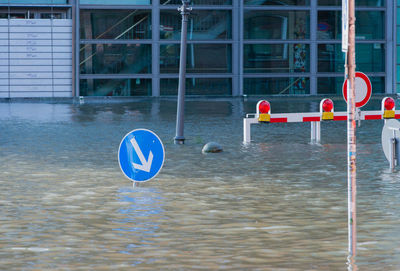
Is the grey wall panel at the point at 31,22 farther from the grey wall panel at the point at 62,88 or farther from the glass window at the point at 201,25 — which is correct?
the glass window at the point at 201,25

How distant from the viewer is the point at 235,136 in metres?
22.5

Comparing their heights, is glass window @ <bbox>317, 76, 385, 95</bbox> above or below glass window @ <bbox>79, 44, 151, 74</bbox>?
below

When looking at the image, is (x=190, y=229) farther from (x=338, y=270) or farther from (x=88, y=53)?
(x=88, y=53)

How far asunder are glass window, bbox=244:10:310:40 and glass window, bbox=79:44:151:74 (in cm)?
639

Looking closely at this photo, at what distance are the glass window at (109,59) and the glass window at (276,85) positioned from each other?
626 centimetres

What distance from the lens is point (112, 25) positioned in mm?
47281

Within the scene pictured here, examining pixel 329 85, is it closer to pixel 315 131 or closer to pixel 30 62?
pixel 30 62

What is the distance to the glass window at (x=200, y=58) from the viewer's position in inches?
1881

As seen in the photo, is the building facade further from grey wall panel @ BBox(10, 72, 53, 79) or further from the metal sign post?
the metal sign post

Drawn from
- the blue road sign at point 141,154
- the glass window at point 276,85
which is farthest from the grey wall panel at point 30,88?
the blue road sign at point 141,154

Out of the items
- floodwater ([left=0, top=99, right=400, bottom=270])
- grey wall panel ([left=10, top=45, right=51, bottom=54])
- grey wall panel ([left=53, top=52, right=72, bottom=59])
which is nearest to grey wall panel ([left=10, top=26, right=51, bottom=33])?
grey wall panel ([left=10, top=45, right=51, bottom=54])

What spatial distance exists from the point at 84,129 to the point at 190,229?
1590 cm

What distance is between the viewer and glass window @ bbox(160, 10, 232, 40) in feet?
157

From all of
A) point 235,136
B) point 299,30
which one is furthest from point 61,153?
point 299,30
